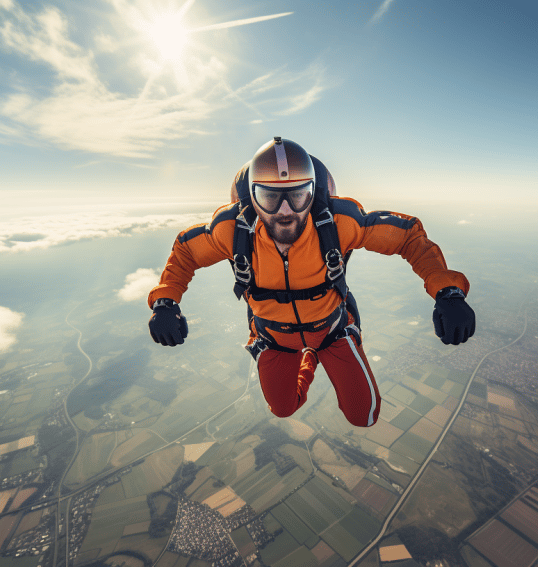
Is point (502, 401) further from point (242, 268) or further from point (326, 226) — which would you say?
point (242, 268)

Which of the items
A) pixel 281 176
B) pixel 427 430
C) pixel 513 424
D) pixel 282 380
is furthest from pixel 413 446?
pixel 281 176

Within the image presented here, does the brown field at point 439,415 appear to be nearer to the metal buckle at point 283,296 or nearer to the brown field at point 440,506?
the brown field at point 440,506

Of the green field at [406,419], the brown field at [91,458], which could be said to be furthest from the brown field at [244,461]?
the green field at [406,419]

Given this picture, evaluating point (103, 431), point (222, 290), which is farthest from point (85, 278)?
point (103, 431)

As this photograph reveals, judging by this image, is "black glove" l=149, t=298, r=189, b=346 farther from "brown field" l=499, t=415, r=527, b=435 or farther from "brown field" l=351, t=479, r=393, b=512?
"brown field" l=499, t=415, r=527, b=435

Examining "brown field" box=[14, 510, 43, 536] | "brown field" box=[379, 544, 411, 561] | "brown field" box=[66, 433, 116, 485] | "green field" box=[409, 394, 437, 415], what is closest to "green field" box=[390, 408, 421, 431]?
"green field" box=[409, 394, 437, 415]

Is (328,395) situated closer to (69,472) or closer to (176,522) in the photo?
(176,522)
